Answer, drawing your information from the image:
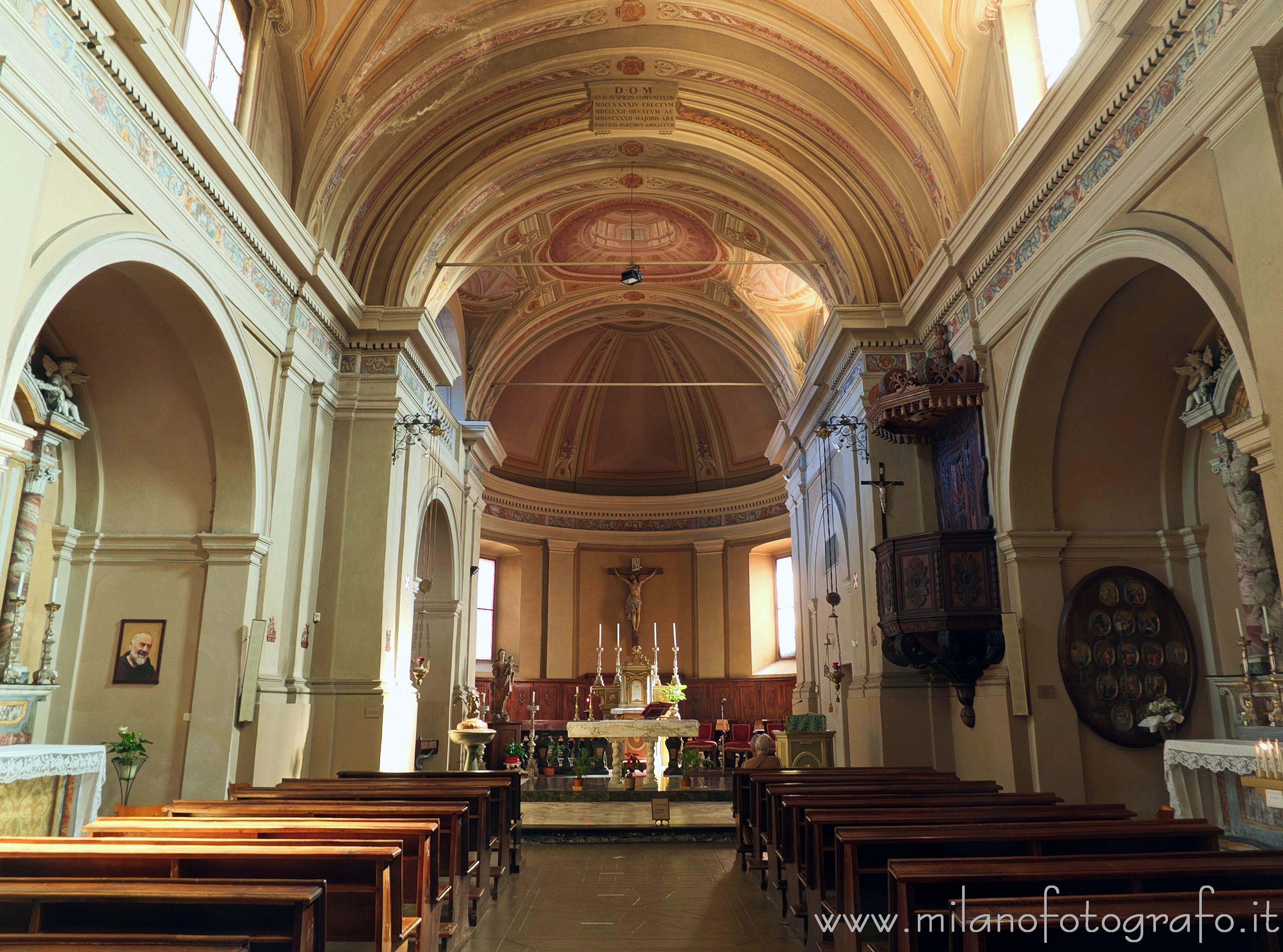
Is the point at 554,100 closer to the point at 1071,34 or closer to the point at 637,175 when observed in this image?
the point at 637,175

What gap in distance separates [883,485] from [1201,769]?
4249 millimetres

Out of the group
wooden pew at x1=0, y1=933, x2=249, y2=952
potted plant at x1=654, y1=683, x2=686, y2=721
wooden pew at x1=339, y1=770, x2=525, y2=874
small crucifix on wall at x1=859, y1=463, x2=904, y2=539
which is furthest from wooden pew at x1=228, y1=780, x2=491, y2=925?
potted plant at x1=654, y1=683, x2=686, y2=721

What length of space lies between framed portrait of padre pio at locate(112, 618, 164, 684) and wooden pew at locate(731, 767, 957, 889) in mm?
5147

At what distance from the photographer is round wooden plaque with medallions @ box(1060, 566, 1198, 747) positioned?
773 cm

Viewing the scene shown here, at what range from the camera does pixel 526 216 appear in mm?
13438

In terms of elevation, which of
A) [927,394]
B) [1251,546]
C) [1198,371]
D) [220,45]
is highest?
[220,45]

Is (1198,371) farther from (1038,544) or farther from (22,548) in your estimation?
(22,548)

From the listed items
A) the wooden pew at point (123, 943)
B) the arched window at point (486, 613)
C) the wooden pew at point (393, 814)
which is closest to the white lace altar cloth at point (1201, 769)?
the wooden pew at point (393, 814)

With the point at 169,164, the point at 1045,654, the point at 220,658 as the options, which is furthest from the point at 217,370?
the point at 1045,654

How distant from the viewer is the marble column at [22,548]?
6953 mm

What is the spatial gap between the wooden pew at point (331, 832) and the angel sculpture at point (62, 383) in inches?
159

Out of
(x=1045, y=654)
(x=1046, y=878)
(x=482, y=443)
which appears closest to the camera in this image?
(x=1046, y=878)

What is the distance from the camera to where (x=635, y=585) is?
2034 centimetres

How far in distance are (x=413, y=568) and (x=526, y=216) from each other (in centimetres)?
532
